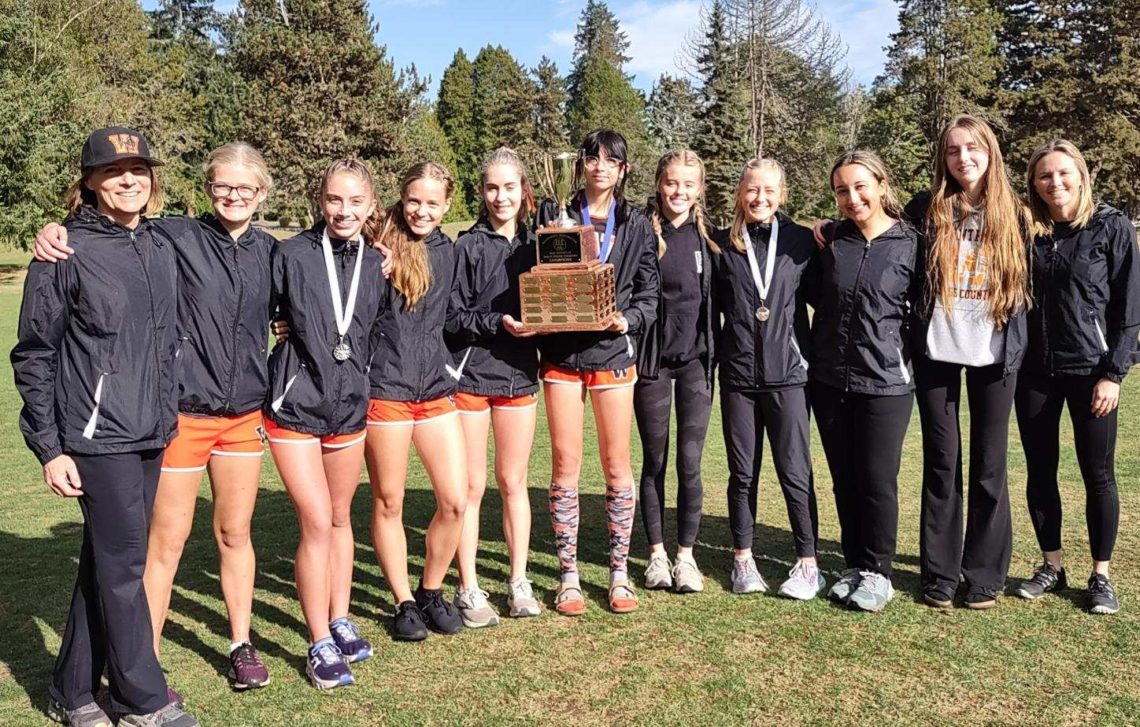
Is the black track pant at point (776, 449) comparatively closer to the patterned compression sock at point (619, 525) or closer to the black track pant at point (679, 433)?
the black track pant at point (679, 433)

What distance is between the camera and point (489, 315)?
4.82 m

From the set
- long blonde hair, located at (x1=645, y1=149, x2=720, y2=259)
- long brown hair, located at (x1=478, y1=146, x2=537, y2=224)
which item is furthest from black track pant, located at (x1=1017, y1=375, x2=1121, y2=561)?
long brown hair, located at (x1=478, y1=146, x2=537, y2=224)

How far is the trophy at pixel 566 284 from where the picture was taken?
183 inches

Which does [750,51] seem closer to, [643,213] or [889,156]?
[889,156]

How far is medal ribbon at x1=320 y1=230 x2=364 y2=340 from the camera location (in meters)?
4.20

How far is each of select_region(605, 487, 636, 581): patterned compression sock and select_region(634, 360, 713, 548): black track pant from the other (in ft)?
0.88

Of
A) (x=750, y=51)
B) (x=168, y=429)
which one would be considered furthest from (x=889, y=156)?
(x=168, y=429)

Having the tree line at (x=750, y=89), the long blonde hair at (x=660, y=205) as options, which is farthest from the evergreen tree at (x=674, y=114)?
the long blonde hair at (x=660, y=205)

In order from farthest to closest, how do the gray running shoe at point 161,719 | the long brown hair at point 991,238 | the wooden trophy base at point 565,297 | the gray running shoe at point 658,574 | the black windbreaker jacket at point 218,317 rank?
1. the gray running shoe at point 658,574
2. the long brown hair at point 991,238
3. the wooden trophy base at point 565,297
4. the black windbreaker jacket at point 218,317
5. the gray running shoe at point 161,719

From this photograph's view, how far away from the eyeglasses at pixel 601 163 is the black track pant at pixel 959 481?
1.90 m

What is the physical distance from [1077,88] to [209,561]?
48.0 meters

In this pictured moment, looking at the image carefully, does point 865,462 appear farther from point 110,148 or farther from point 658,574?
point 110,148

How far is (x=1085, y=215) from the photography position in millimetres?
4859

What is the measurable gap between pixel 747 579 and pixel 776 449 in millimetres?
756
